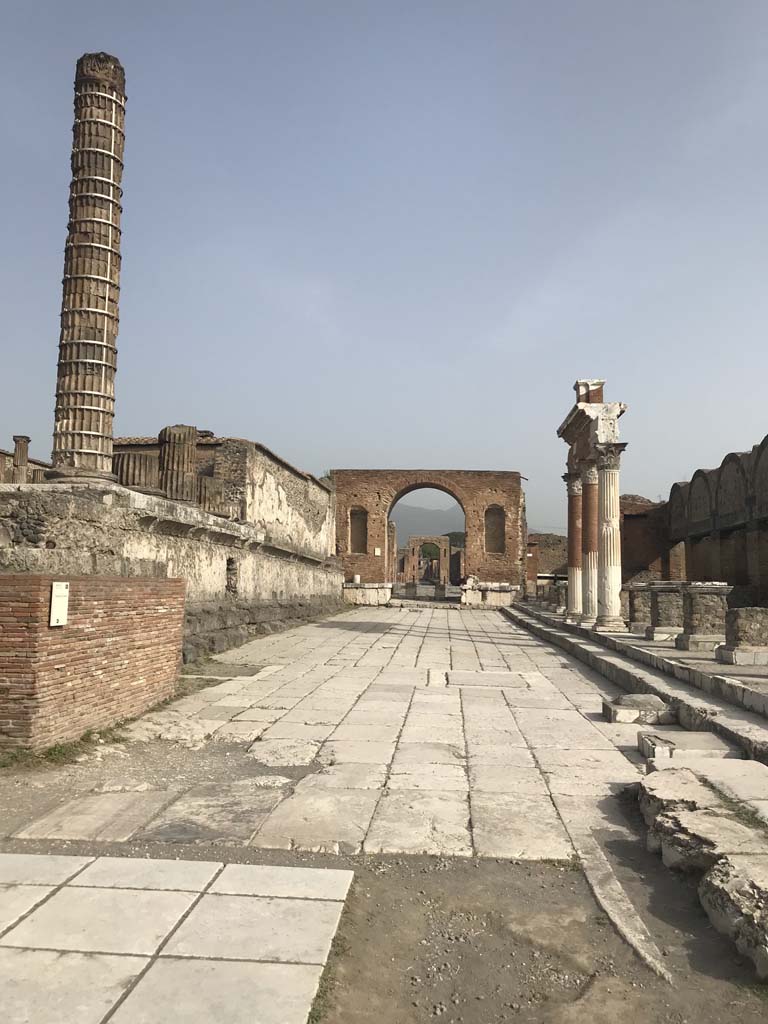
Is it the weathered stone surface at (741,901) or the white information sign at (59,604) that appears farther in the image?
→ the white information sign at (59,604)

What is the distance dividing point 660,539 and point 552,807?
104 ft

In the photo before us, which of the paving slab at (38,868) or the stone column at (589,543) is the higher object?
the stone column at (589,543)

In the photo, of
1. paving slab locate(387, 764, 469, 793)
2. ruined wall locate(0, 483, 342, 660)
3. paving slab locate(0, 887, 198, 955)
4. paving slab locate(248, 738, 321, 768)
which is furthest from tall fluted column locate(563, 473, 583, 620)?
paving slab locate(0, 887, 198, 955)

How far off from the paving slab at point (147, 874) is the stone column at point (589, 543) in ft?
47.5

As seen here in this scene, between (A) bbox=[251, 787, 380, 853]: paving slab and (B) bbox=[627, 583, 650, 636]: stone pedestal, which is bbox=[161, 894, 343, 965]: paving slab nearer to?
(A) bbox=[251, 787, 380, 853]: paving slab

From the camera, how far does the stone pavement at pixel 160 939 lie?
7.04 feet

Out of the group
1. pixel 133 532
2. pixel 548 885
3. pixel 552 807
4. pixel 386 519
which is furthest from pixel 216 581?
pixel 386 519

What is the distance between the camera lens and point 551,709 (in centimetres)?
724

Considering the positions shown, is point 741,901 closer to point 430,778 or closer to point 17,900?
point 430,778

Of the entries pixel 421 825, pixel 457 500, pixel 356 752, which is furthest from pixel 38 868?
pixel 457 500

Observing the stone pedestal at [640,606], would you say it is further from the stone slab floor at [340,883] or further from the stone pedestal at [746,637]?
the stone slab floor at [340,883]

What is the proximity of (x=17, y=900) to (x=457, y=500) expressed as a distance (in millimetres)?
34145

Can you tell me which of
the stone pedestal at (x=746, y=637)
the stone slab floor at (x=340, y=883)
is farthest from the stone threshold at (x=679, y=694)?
the stone pedestal at (x=746, y=637)

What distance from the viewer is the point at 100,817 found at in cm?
387
